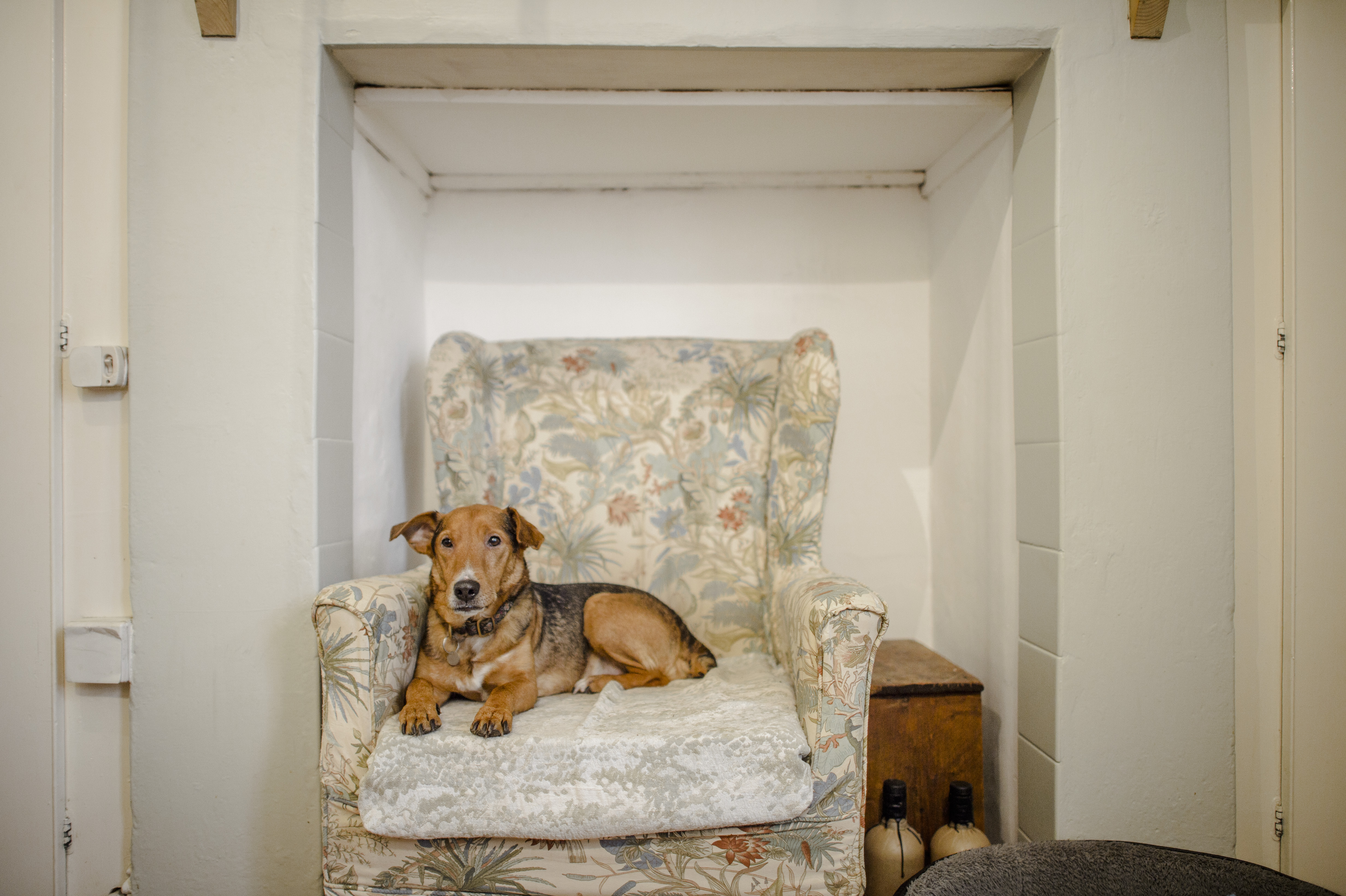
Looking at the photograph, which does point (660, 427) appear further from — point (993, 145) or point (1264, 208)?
point (1264, 208)

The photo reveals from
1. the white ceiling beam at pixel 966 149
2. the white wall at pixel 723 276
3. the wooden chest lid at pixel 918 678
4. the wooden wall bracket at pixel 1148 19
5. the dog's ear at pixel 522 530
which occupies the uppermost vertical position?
the wooden wall bracket at pixel 1148 19

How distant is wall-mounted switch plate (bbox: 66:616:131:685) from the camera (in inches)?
76.2

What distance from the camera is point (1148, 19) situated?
1952 mm

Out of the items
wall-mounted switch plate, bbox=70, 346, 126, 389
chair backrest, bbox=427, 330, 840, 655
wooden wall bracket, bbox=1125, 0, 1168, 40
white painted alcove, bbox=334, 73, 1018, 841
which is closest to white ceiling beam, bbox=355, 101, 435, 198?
white painted alcove, bbox=334, 73, 1018, 841

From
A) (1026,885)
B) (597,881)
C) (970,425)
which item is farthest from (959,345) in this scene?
(597,881)

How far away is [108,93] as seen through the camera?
6.62 feet

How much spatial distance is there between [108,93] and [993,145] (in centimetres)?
281

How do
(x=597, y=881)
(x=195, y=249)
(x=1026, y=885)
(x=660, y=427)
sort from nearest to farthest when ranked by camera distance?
(x=1026, y=885) → (x=597, y=881) → (x=195, y=249) → (x=660, y=427)

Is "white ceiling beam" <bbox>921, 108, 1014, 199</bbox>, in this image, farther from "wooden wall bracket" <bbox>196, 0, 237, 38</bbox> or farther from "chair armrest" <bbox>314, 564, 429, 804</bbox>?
"chair armrest" <bbox>314, 564, 429, 804</bbox>

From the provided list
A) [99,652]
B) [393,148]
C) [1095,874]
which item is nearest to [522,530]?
[99,652]

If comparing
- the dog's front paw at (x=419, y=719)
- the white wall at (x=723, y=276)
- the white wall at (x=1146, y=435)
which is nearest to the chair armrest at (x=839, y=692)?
the white wall at (x=1146, y=435)

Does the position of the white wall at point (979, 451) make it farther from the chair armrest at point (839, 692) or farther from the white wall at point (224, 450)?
the white wall at point (224, 450)

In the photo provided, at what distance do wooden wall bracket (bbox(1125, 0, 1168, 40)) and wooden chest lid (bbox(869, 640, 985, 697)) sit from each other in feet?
6.53

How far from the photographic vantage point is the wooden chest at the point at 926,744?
2.13m
